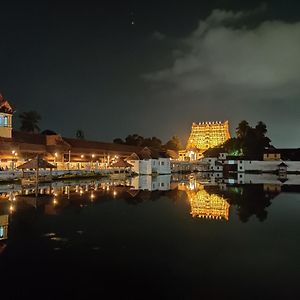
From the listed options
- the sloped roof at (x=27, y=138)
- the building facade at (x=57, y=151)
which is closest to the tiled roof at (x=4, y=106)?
the building facade at (x=57, y=151)

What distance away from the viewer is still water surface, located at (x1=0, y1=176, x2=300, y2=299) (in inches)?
283

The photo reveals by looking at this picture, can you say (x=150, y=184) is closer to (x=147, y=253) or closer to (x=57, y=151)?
(x=57, y=151)

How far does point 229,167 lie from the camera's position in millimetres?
76375

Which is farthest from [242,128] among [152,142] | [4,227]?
[4,227]

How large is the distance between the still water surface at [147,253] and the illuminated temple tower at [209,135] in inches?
4063

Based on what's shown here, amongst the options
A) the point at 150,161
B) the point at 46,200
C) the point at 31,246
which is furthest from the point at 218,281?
the point at 150,161

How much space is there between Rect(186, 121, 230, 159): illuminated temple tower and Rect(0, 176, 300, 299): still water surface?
10319cm

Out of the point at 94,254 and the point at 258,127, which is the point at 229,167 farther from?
the point at 94,254

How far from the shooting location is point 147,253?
31.9 feet

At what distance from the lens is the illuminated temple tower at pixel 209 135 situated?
120 m

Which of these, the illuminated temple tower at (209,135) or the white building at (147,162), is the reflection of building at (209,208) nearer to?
the white building at (147,162)

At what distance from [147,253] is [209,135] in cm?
11439

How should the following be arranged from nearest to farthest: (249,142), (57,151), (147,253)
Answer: (147,253) < (57,151) < (249,142)

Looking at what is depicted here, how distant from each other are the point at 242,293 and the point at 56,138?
46.7 m
